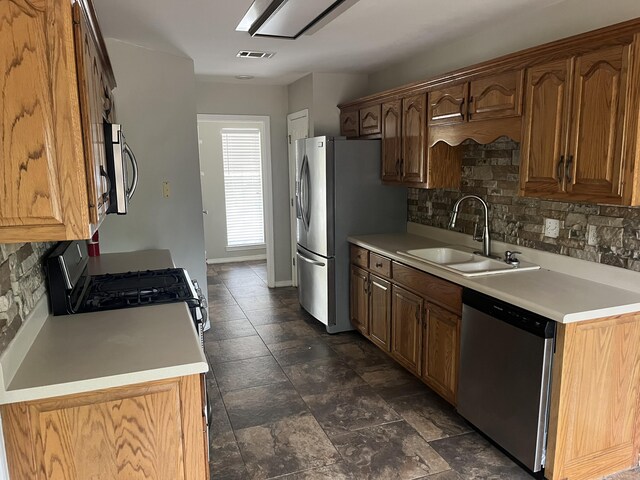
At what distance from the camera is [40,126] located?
124cm

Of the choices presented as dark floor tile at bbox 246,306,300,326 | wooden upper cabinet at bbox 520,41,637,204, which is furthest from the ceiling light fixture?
dark floor tile at bbox 246,306,300,326

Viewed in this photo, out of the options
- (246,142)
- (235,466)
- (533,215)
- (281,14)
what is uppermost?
(281,14)

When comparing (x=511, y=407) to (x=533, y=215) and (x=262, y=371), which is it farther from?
(x=262, y=371)

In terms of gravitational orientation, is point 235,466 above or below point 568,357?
below

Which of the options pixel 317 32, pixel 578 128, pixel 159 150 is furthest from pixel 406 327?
pixel 159 150

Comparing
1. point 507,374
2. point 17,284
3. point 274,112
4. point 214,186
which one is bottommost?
point 507,374

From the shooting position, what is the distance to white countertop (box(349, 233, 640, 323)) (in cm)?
211

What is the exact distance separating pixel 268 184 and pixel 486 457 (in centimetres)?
393

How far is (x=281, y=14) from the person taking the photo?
8.47ft

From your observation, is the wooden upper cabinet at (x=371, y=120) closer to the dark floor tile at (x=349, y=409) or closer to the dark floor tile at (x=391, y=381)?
the dark floor tile at (x=391, y=381)

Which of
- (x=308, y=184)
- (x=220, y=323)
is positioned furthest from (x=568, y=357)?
(x=220, y=323)

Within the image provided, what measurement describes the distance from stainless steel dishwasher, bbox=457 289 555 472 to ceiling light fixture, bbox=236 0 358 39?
1.69 metres

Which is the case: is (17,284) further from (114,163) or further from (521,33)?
(521,33)

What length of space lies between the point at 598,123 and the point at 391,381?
2.09 meters
